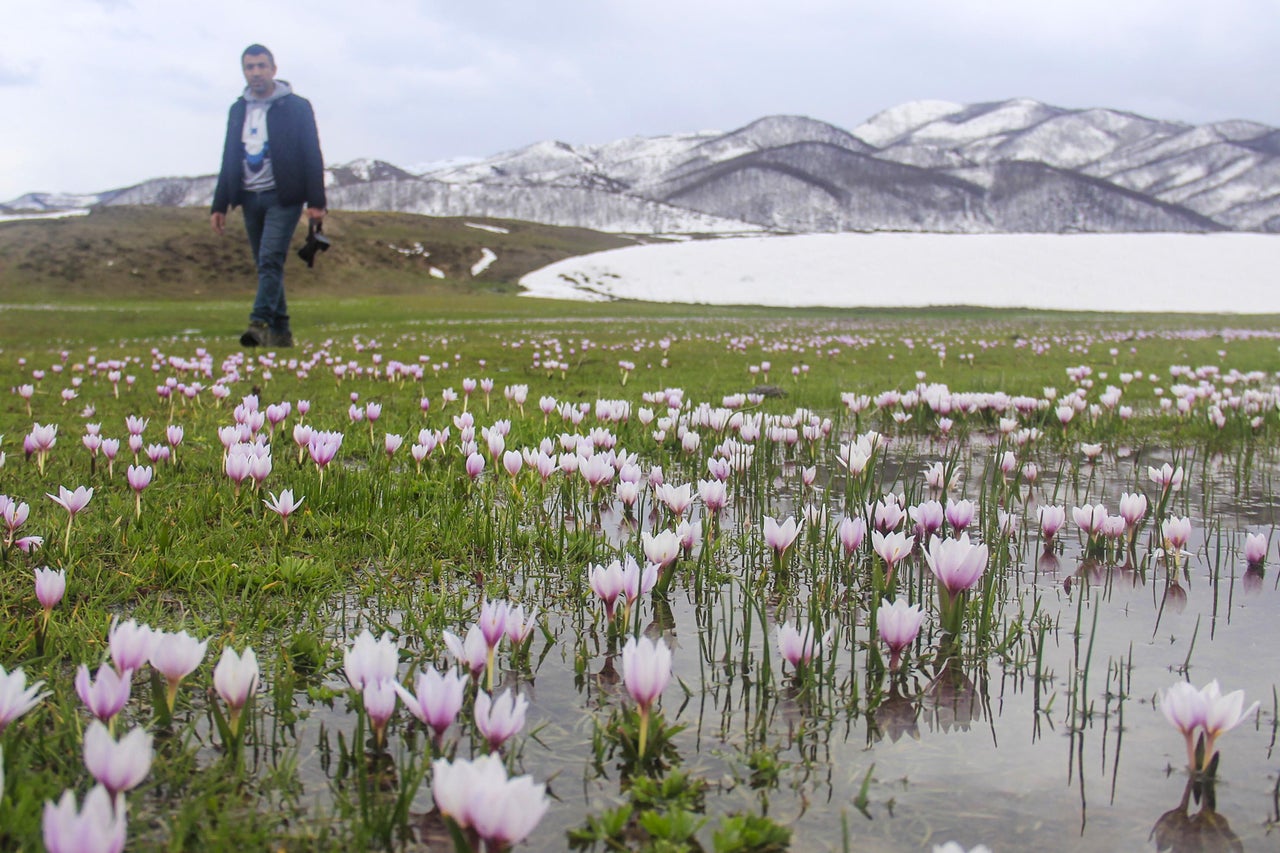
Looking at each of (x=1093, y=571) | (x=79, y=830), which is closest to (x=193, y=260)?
(x=1093, y=571)

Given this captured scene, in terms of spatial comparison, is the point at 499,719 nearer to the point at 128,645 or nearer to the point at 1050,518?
the point at 128,645

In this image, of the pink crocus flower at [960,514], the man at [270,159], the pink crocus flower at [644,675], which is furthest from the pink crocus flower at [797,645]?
the man at [270,159]

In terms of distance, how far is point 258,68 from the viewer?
1359 cm

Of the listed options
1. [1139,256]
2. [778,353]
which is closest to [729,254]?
[1139,256]

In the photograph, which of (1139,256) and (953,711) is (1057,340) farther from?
(1139,256)

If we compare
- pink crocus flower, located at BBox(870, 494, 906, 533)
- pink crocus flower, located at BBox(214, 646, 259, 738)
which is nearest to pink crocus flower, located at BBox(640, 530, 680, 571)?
pink crocus flower, located at BBox(870, 494, 906, 533)

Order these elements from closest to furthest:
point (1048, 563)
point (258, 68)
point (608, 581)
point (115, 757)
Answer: point (115, 757)
point (608, 581)
point (1048, 563)
point (258, 68)

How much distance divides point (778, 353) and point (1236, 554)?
1309 centimetres

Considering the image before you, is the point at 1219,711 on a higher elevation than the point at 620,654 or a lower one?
higher

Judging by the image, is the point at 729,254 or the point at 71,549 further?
the point at 729,254

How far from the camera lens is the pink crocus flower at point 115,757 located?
1782 millimetres

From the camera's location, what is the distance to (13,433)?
7051 millimetres

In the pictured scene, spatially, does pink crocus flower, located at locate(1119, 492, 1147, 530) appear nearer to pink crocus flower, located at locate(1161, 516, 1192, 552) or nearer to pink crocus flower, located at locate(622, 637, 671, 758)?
pink crocus flower, located at locate(1161, 516, 1192, 552)

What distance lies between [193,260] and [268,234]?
59.6 meters
